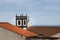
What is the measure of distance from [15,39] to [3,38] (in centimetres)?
207

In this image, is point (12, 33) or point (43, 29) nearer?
point (12, 33)

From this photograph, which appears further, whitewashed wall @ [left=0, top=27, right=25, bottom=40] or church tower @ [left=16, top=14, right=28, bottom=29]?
church tower @ [left=16, top=14, right=28, bottom=29]

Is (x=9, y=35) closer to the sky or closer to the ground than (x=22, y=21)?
closer to the sky

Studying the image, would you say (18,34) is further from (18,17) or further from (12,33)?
(18,17)

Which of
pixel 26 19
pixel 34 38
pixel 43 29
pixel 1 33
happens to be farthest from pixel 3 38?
pixel 26 19

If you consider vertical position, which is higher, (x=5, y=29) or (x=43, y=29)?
(x=5, y=29)

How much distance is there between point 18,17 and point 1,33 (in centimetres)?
3949

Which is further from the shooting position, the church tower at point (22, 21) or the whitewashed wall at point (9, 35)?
the church tower at point (22, 21)

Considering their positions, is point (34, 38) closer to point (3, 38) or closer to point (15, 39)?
point (15, 39)

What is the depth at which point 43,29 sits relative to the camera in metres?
65.1

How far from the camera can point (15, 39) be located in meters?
32.2

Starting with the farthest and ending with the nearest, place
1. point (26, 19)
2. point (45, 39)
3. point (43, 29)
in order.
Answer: point (26, 19) < point (43, 29) < point (45, 39)

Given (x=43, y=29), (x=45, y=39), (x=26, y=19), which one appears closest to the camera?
(x=45, y=39)

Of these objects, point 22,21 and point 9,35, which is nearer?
point 9,35
